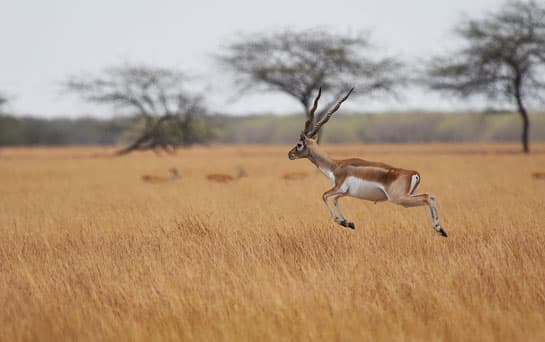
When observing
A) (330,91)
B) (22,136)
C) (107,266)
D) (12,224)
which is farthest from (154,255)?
(22,136)

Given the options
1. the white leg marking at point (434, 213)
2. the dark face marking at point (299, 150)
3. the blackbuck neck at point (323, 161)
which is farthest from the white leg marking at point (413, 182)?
the dark face marking at point (299, 150)

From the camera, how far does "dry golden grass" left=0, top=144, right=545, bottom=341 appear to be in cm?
431

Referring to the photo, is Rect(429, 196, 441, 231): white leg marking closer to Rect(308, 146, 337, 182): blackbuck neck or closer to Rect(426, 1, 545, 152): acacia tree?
Rect(308, 146, 337, 182): blackbuck neck

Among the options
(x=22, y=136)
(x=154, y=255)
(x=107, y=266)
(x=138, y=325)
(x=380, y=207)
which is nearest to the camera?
(x=138, y=325)

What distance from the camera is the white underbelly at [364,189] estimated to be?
671cm

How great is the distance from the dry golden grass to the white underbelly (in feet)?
1.62

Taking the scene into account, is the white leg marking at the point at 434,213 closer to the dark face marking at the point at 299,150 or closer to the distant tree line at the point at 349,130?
the dark face marking at the point at 299,150

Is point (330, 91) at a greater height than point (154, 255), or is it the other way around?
point (330, 91)

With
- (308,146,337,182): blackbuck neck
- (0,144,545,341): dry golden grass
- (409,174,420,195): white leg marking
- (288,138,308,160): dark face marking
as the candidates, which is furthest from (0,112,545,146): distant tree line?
(409,174,420,195): white leg marking

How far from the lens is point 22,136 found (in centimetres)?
8162

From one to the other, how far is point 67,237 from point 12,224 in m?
1.68

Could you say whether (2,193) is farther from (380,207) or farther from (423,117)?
(423,117)

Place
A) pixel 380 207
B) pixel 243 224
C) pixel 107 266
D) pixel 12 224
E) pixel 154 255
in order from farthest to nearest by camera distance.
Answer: pixel 380 207, pixel 12 224, pixel 243 224, pixel 154 255, pixel 107 266

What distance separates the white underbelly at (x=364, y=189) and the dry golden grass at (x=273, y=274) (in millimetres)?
495
